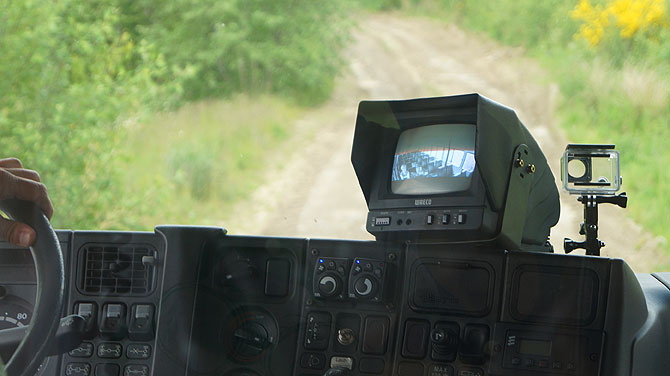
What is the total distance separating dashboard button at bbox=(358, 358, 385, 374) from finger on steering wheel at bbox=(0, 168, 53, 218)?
0.99 metres

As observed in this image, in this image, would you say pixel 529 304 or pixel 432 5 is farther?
pixel 432 5

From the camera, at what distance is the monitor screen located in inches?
71.4

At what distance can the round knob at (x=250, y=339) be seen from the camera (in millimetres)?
1964

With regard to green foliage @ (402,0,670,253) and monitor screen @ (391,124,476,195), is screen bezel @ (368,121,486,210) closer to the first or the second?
monitor screen @ (391,124,476,195)

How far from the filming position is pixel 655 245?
93.3 inches

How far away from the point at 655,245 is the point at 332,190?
1.27 metres

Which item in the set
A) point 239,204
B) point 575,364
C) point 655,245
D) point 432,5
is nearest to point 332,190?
point 239,204

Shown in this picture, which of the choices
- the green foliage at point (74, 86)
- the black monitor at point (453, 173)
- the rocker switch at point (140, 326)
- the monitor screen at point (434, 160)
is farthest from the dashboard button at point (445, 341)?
the green foliage at point (74, 86)

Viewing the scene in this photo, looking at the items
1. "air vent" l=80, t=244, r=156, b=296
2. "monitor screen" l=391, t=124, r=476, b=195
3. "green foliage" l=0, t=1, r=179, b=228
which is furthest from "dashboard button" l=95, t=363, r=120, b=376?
"green foliage" l=0, t=1, r=179, b=228

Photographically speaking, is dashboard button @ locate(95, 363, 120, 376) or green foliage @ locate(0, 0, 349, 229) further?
green foliage @ locate(0, 0, 349, 229)

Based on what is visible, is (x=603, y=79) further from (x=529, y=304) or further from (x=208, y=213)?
(x=208, y=213)

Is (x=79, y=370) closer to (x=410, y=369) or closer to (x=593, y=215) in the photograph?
(x=410, y=369)

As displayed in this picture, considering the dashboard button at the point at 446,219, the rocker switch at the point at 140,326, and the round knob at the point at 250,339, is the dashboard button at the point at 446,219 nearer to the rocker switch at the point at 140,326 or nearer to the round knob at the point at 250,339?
the round knob at the point at 250,339

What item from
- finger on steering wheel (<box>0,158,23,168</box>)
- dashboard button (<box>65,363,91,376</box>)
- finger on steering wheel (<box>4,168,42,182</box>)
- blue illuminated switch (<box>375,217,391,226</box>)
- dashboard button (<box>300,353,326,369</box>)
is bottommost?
dashboard button (<box>65,363,91,376</box>)
